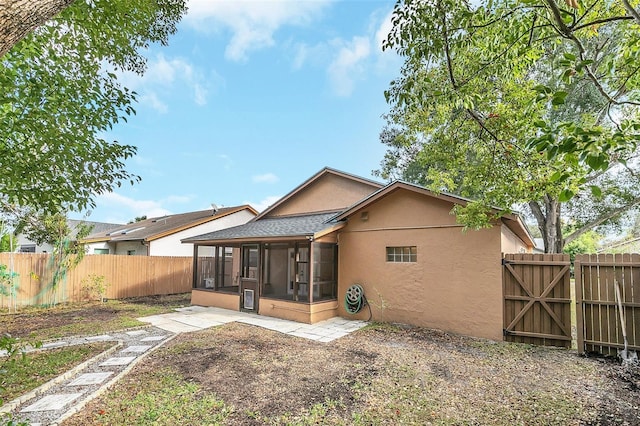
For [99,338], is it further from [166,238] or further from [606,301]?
[606,301]

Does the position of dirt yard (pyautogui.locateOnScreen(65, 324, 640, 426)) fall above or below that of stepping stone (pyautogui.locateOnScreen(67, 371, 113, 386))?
below

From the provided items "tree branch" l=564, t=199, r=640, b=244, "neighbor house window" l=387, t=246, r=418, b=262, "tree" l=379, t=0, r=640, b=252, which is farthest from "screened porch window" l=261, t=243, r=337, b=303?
"tree branch" l=564, t=199, r=640, b=244

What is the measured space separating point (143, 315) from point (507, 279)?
9970 mm

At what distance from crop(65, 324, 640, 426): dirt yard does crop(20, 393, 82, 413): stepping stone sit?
360mm

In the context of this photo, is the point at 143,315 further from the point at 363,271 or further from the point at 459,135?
the point at 459,135

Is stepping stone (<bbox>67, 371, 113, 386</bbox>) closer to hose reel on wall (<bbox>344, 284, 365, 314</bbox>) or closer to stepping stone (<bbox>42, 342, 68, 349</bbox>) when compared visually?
stepping stone (<bbox>42, 342, 68, 349</bbox>)

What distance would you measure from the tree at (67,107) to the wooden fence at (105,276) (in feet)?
Result: 26.2

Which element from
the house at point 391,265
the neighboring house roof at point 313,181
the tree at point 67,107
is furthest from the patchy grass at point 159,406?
the neighboring house roof at point 313,181

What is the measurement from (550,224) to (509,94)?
1228cm

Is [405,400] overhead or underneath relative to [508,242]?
underneath

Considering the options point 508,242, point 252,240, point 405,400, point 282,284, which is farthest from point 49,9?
point 282,284

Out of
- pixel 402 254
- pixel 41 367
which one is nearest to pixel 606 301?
pixel 402 254

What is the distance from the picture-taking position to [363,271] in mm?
9164

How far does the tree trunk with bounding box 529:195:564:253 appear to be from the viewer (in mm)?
15430
